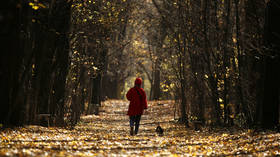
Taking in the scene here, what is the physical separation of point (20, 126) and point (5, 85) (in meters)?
1.55

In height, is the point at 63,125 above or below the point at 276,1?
below

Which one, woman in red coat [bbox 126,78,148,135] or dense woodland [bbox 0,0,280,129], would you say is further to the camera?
woman in red coat [bbox 126,78,148,135]

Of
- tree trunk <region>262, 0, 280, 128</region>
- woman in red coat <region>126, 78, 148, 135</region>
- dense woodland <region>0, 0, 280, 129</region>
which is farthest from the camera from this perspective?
woman in red coat <region>126, 78, 148, 135</region>

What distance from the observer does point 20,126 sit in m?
11.7

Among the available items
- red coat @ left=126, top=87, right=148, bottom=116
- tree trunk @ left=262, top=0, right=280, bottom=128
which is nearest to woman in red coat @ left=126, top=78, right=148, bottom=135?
red coat @ left=126, top=87, right=148, bottom=116

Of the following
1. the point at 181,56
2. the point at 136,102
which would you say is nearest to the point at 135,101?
the point at 136,102

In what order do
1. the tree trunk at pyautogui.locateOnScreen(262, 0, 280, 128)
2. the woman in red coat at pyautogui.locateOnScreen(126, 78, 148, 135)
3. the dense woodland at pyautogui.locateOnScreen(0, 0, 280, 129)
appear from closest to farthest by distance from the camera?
the dense woodland at pyautogui.locateOnScreen(0, 0, 280, 129), the tree trunk at pyautogui.locateOnScreen(262, 0, 280, 128), the woman in red coat at pyautogui.locateOnScreen(126, 78, 148, 135)

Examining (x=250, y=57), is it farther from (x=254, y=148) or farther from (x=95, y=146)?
(x=95, y=146)

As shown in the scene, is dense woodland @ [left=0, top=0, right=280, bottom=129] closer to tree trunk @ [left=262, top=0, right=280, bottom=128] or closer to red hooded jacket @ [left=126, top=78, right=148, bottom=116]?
tree trunk @ [left=262, top=0, right=280, bottom=128]

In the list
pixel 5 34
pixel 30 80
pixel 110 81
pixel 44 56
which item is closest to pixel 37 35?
pixel 44 56

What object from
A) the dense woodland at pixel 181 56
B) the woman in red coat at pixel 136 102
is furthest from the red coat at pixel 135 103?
the dense woodland at pixel 181 56

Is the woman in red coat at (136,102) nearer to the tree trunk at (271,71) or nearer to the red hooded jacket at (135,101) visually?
the red hooded jacket at (135,101)

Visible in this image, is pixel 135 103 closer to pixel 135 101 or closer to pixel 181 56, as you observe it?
pixel 135 101

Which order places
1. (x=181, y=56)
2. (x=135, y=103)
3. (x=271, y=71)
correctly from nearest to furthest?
(x=271, y=71) < (x=135, y=103) < (x=181, y=56)
